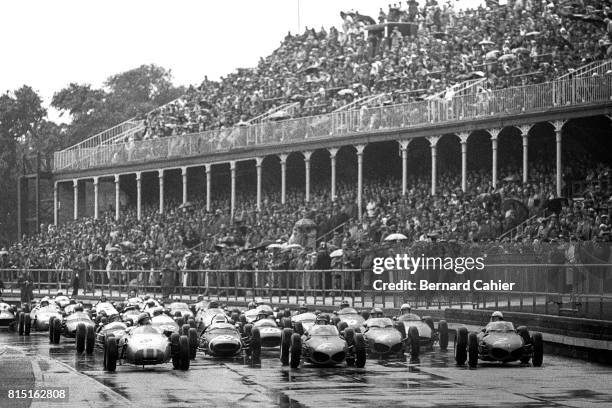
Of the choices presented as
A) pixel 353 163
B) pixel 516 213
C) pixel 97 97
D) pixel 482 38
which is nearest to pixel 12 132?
pixel 97 97

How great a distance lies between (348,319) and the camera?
125 feet

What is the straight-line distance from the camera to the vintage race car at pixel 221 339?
115ft

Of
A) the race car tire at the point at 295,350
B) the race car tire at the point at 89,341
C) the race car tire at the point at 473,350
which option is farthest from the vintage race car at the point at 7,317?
the race car tire at the point at 473,350

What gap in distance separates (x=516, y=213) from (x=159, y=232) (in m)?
26.6

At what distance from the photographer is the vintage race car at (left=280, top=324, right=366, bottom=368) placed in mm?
32312

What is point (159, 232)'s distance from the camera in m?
68.9

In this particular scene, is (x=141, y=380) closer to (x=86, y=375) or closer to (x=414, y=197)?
(x=86, y=375)

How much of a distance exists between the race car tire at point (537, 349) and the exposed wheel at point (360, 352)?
380 centimetres

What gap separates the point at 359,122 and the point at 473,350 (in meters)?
27.4

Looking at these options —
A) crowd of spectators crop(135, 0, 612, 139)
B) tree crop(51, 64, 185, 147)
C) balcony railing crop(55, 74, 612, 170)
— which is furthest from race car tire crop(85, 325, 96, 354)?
tree crop(51, 64, 185, 147)

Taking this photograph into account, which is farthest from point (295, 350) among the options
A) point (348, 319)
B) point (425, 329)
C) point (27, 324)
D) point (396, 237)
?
point (27, 324)

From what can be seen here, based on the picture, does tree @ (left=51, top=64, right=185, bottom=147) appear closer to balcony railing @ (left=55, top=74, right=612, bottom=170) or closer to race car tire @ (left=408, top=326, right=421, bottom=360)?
balcony railing @ (left=55, top=74, right=612, bottom=170)

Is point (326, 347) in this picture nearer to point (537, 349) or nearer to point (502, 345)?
point (502, 345)

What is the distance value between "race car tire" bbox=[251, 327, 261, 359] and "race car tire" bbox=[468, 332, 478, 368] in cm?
566
